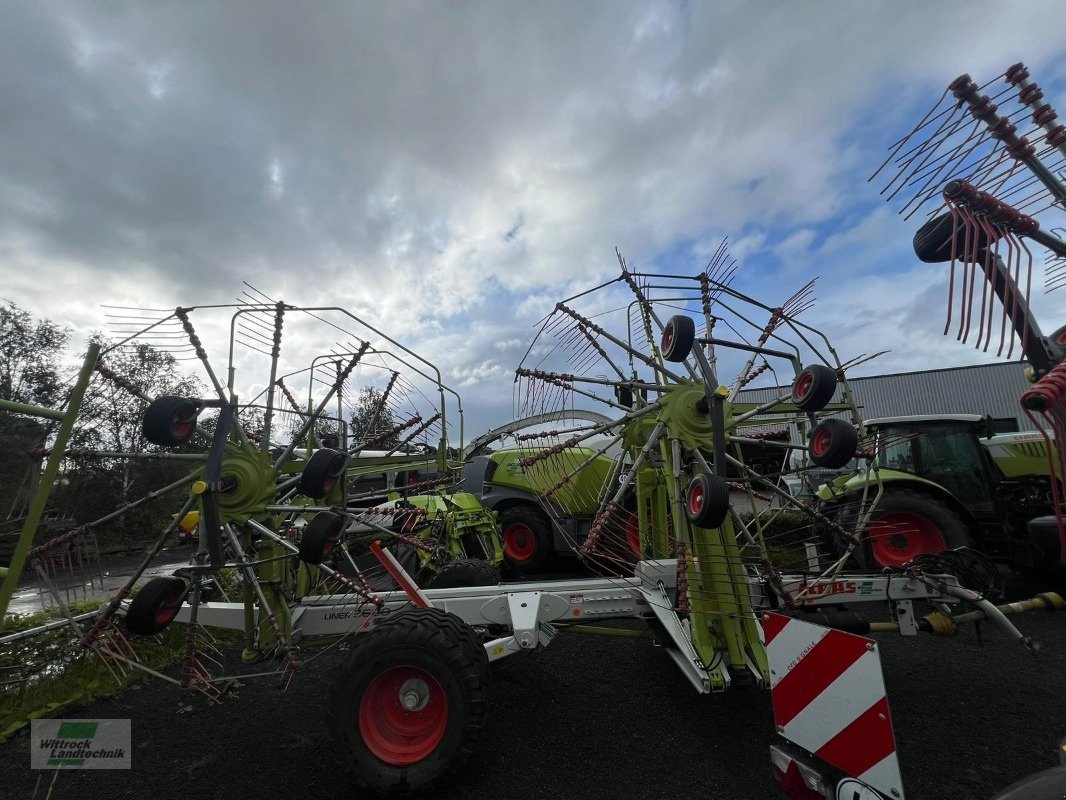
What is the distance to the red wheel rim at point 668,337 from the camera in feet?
11.0

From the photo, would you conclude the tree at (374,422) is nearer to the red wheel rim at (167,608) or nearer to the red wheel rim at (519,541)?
the red wheel rim at (167,608)

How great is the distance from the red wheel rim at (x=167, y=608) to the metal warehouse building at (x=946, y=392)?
69.4ft

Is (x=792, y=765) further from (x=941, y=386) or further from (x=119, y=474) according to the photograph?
(x=941, y=386)

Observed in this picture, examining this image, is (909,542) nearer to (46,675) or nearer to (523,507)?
(523,507)

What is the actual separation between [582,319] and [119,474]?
3437 millimetres

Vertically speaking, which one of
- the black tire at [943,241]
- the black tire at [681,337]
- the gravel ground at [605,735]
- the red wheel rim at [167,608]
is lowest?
the gravel ground at [605,735]

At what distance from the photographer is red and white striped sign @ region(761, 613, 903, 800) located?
6.11 feet

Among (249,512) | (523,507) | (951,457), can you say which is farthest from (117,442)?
(951,457)

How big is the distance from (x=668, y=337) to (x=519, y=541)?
6.42 m

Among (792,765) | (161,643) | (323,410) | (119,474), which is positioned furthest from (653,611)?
(161,643)

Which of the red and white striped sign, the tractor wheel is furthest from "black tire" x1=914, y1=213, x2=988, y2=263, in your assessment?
the tractor wheel

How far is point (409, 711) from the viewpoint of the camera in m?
3.02

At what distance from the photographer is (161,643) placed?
17.0 ft

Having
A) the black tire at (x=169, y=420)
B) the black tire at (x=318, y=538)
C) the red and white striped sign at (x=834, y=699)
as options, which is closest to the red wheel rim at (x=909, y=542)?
the red and white striped sign at (x=834, y=699)
